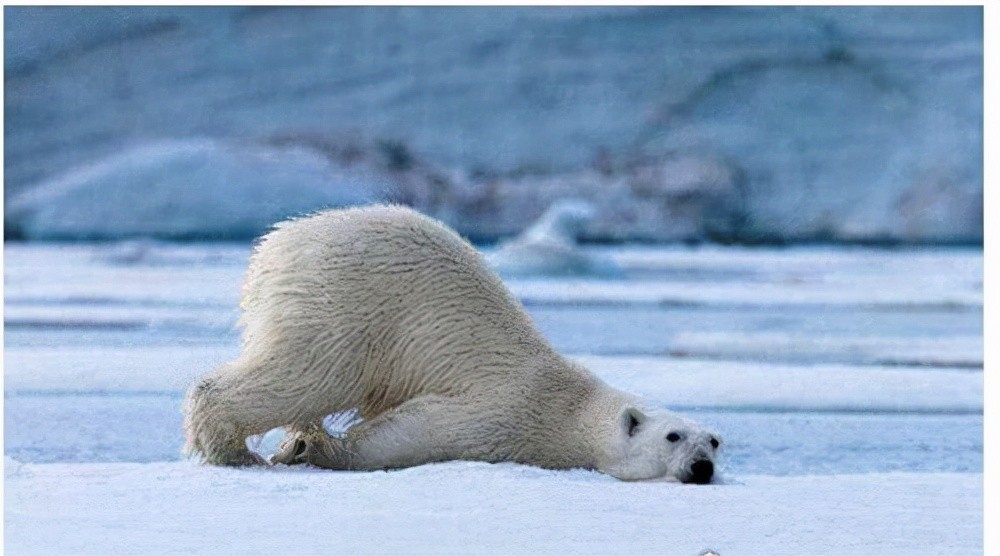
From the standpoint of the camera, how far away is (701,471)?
4.27m

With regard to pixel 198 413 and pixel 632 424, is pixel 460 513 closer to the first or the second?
pixel 632 424

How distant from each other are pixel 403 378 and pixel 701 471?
1.03 metres

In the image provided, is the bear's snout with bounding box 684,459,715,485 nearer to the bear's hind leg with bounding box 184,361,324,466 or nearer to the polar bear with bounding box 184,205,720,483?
the polar bear with bounding box 184,205,720,483

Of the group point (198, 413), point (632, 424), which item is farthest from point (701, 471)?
point (198, 413)

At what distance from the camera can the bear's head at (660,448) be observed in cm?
429

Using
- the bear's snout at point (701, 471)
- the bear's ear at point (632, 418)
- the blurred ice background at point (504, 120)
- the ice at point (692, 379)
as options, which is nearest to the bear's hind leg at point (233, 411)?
the bear's ear at point (632, 418)

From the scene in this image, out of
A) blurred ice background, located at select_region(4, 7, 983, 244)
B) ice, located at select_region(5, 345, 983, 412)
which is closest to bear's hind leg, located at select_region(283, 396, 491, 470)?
ice, located at select_region(5, 345, 983, 412)

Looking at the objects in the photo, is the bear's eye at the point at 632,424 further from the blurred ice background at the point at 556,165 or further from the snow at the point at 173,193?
the snow at the point at 173,193

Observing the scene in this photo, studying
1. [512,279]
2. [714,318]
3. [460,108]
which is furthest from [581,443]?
[460,108]

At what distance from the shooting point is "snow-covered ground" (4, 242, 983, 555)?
3.54 metres

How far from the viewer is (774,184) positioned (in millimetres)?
15516

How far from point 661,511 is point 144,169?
13321 millimetres

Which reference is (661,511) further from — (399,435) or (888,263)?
(888,263)

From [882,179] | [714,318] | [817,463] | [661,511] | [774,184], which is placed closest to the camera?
[661,511]
